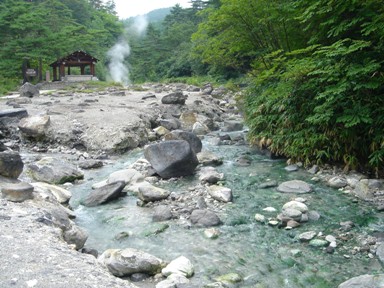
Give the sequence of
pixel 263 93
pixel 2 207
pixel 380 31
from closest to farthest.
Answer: pixel 2 207 < pixel 380 31 < pixel 263 93

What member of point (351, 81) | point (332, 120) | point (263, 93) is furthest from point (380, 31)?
point (263, 93)

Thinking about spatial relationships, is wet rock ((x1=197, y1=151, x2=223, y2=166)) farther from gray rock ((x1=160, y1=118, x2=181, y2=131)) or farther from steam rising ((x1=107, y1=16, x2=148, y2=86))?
steam rising ((x1=107, y1=16, x2=148, y2=86))

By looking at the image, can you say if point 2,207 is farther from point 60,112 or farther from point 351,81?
point 60,112

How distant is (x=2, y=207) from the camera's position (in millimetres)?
5879

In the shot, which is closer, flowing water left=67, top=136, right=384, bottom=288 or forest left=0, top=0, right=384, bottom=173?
flowing water left=67, top=136, right=384, bottom=288

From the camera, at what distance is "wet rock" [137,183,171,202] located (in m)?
8.32

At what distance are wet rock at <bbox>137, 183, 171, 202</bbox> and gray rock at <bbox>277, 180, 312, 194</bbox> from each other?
8.82 feet

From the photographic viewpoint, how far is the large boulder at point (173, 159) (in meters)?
10.0

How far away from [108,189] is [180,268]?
3.85 metres

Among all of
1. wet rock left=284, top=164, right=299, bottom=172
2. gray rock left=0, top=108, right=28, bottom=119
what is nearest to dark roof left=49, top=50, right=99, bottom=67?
gray rock left=0, top=108, right=28, bottom=119

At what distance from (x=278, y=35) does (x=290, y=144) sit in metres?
5.19

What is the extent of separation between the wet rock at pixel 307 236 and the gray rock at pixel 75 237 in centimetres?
358

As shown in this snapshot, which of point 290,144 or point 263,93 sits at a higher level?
point 263,93

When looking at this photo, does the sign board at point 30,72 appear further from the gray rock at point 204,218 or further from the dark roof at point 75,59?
the gray rock at point 204,218
